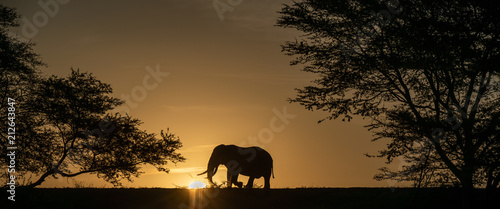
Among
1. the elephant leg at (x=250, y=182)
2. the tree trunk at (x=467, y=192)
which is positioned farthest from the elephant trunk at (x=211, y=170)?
the tree trunk at (x=467, y=192)

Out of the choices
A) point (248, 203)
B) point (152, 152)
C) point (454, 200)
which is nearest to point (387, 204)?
point (454, 200)

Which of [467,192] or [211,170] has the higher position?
[211,170]

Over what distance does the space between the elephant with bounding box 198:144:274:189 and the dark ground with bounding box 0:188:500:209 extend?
247 centimetres

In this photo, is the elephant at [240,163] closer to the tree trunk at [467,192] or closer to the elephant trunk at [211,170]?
the elephant trunk at [211,170]

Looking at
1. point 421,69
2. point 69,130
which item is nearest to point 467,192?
point 421,69

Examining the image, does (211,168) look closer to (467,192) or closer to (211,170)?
(211,170)

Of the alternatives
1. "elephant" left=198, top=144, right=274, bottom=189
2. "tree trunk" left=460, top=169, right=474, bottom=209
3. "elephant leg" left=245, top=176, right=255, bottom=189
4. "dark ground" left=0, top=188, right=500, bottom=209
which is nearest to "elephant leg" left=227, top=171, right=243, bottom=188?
"elephant" left=198, top=144, right=274, bottom=189

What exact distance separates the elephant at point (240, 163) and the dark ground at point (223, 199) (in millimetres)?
2470

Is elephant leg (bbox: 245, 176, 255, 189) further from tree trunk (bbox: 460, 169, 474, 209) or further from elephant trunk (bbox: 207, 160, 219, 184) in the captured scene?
tree trunk (bbox: 460, 169, 474, 209)

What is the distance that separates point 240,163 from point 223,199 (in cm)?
395

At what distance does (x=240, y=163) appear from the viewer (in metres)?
23.1

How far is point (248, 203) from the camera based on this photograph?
63.2 ft

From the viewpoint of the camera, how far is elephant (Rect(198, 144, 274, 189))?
22.8 metres

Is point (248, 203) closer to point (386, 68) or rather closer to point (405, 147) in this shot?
point (405, 147)
